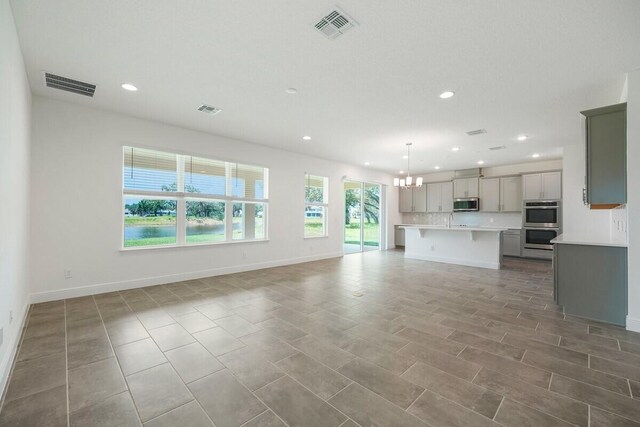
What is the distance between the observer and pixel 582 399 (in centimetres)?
179

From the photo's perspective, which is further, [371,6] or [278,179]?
[278,179]

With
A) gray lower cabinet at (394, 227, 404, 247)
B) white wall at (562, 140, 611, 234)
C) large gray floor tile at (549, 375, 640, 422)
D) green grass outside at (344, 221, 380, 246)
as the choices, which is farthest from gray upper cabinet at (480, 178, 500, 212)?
large gray floor tile at (549, 375, 640, 422)

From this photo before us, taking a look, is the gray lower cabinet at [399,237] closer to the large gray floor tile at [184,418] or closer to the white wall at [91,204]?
the white wall at [91,204]

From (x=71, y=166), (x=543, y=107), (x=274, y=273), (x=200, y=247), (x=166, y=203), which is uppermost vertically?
(x=543, y=107)

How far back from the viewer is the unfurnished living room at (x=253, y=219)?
6.18 feet

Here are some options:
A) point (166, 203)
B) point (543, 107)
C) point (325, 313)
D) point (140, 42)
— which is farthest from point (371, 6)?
point (166, 203)

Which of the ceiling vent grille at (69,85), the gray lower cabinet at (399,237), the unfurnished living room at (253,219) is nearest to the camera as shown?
the unfurnished living room at (253,219)

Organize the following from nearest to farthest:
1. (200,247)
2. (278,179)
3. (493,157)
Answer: (200,247), (278,179), (493,157)

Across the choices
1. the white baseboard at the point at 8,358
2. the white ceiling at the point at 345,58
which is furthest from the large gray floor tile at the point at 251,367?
the white ceiling at the point at 345,58

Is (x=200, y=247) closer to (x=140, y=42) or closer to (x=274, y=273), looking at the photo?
(x=274, y=273)

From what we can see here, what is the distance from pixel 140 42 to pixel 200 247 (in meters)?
3.49

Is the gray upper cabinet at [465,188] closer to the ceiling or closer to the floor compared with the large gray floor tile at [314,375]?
closer to the ceiling

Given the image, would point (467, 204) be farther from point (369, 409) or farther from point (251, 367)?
point (251, 367)

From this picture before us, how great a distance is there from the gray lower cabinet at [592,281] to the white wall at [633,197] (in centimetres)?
9
